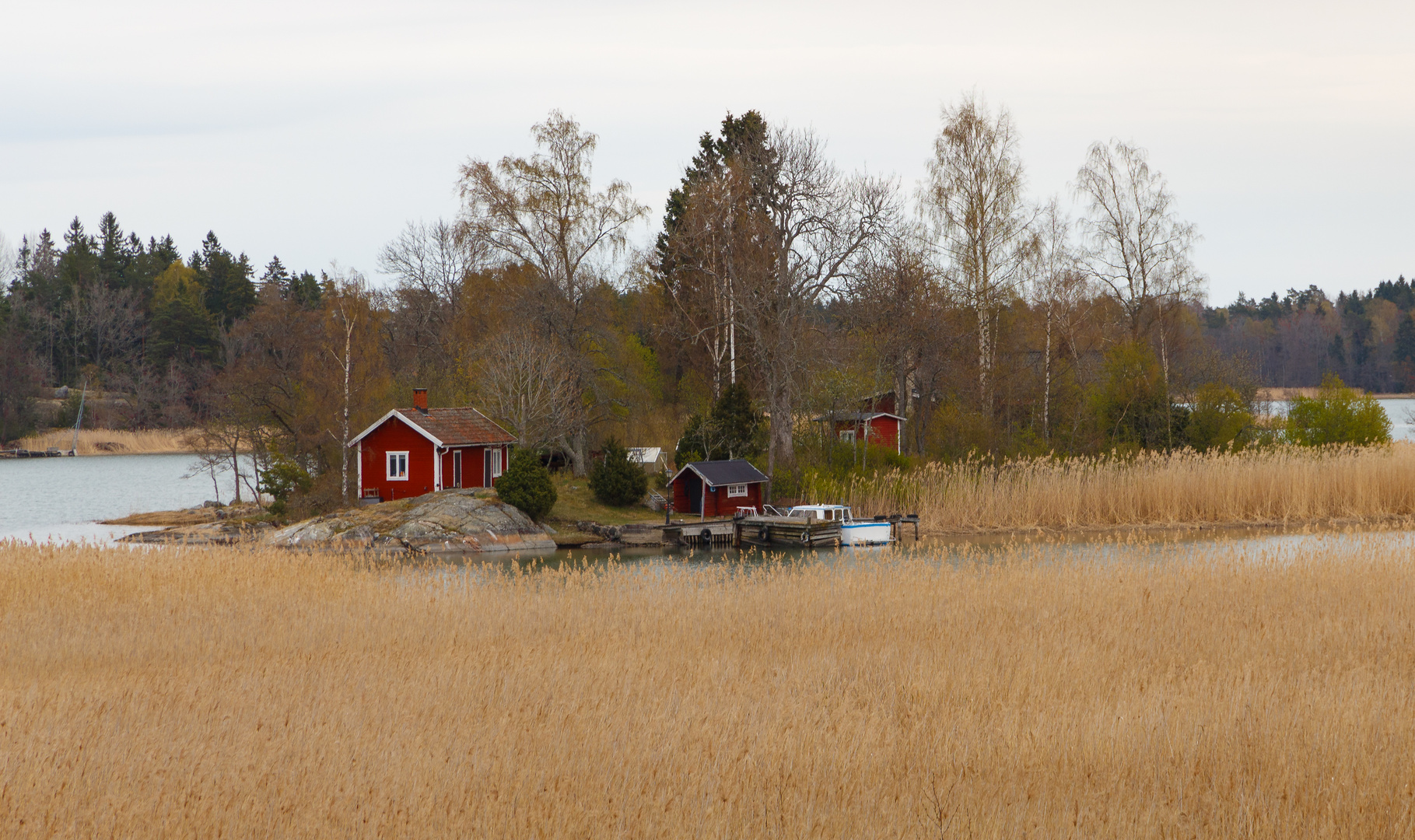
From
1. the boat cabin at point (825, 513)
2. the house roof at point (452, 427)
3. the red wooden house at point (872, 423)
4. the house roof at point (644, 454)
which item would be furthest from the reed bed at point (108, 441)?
A: the boat cabin at point (825, 513)

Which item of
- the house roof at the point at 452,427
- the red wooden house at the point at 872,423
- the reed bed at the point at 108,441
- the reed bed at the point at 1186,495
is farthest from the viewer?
the reed bed at the point at 108,441

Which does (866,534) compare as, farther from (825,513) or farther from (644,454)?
(644,454)

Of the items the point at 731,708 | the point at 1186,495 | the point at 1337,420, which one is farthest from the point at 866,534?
the point at 731,708

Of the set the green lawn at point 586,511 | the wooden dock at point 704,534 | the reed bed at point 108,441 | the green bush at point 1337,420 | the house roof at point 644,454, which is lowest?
the wooden dock at point 704,534

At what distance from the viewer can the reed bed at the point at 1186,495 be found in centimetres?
3002

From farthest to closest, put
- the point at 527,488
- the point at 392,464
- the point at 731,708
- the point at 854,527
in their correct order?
the point at 392,464 → the point at 527,488 → the point at 854,527 → the point at 731,708

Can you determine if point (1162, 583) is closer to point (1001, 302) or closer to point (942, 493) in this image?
point (942, 493)

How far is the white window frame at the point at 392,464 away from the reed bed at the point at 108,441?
4725cm

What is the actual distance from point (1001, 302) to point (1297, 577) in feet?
91.7

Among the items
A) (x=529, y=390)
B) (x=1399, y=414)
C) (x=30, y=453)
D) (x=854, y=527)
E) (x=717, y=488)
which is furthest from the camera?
(x=1399, y=414)

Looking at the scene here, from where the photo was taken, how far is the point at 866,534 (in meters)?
29.6

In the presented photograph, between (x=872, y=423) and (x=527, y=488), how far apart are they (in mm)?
17300

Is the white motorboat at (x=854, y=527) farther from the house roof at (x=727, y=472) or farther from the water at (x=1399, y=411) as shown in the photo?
the water at (x=1399, y=411)

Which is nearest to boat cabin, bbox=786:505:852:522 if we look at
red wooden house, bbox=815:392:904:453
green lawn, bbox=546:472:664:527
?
green lawn, bbox=546:472:664:527
